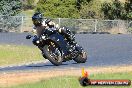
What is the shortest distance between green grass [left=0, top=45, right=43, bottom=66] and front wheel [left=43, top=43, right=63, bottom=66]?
628cm

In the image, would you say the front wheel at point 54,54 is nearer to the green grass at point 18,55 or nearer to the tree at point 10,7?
the green grass at point 18,55

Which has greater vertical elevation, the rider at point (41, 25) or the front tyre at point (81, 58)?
the rider at point (41, 25)

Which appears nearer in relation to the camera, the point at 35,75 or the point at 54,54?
the point at 35,75

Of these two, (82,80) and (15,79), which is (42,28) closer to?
(15,79)

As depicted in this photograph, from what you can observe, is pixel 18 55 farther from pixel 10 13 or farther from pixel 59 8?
pixel 59 8

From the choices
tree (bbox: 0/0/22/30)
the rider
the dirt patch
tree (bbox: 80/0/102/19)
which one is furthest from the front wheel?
tree (bbox: 80/0/102/19)

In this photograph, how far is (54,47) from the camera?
66.7 ft

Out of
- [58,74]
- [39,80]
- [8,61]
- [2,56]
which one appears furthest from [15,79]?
→ [2,56]

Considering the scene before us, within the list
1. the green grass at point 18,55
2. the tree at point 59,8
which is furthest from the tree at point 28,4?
the green grass at point 18,55

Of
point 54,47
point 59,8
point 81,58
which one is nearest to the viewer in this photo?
point 54,47

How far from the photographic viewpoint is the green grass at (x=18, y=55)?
2722 centimetres

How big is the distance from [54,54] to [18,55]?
922 cm

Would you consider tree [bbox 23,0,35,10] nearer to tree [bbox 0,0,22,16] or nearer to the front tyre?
tree [bbox 0,0,22,16]

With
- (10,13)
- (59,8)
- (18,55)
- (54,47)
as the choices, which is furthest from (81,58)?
(59,8)
